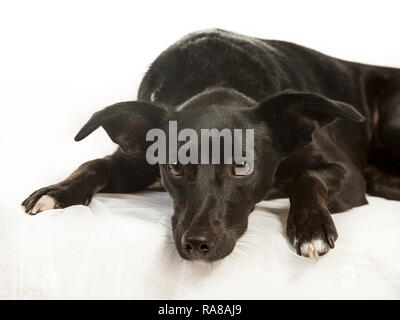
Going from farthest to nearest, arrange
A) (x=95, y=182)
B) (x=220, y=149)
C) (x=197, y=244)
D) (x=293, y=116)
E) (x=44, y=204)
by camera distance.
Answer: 1. (x=95, y=182)
2. (x=293, y=116)
3. (x=44, y=204)
4. (x=220, y=149)
5. (x=197, y=244)

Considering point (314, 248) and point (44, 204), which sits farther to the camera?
point (44, 204)

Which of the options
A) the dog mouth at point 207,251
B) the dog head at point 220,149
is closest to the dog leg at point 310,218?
the dog head at point 220,149

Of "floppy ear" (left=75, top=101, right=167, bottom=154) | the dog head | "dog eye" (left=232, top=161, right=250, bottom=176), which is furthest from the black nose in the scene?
"floppy ear" (left=75, top=101, right=167, bottom=154)

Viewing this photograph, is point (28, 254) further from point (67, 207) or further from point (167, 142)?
point (167, 142)

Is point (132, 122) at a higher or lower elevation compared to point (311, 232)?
higher

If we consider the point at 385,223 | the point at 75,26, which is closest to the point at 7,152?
the point at 75,26

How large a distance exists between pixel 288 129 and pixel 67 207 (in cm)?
91

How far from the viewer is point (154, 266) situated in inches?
78.0

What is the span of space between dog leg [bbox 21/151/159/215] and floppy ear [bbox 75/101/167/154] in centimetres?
20

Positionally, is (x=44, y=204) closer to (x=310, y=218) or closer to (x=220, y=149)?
(x=220, y=149)

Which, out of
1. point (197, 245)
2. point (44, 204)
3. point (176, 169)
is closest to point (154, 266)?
point (197, 245)

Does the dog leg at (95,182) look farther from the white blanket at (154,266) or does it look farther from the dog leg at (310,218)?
the dog leg at (310,218)

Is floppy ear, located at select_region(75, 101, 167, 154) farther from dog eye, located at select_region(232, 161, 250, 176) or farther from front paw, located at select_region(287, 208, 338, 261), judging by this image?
front paw, located at select_region(287, 208, 338, 261)

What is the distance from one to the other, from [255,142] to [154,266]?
622mm
